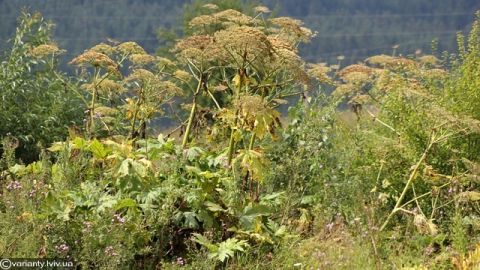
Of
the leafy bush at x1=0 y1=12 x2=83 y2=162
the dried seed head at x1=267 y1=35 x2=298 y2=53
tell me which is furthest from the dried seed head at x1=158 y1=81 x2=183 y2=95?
the leafy bush at x1=0 y1=12 x2=83 y2=162

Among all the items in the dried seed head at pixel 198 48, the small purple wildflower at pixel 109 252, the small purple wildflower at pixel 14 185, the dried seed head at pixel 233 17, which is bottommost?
the small purple wildflower at pixel 109 252

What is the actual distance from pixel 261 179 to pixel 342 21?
144ft

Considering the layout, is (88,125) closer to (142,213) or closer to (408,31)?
(142,213)

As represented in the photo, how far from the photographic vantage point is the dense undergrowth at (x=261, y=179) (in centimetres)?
396

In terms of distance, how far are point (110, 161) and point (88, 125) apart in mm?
1055

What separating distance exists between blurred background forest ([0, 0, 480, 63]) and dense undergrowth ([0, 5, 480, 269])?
29.5 meters

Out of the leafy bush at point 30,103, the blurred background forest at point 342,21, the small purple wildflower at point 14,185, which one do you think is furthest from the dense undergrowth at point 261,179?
the blurred background forest at point 342,21

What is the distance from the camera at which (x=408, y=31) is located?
155ft

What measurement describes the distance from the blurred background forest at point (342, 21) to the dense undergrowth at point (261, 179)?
96.8 feet

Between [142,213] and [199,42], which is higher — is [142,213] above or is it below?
below

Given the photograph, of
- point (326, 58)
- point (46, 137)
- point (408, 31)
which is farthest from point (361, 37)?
point (46, 137)

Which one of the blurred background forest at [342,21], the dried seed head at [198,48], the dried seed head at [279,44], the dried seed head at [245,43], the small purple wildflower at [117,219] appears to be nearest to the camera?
the small purple wildflower at [117,219]

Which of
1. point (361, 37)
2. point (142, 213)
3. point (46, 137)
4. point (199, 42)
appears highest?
point (199, 42)

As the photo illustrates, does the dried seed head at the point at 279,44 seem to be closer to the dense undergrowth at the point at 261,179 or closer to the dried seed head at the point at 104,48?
the dense undergrowth at the point at 261,179
